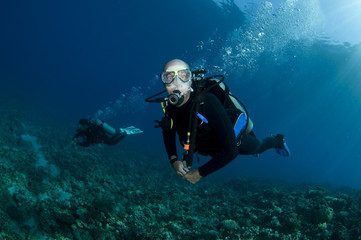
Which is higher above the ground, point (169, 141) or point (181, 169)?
point (169, 141)

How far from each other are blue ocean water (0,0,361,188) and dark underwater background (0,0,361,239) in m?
0.31

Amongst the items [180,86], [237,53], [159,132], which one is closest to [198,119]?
[180,86]

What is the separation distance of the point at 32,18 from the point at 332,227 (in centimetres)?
12279

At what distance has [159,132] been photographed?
62719mm

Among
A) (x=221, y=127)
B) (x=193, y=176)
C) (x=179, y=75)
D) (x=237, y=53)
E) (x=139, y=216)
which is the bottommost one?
(x=139, y=216)

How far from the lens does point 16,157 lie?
7.60 metres

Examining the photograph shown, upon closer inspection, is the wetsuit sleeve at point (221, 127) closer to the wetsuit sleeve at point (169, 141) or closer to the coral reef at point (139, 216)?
the wetsuit sleeve at point (169, 141)

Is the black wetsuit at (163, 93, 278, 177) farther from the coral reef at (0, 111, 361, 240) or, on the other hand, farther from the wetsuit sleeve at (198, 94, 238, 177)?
the coral reef at (0, 111, 361, 240)

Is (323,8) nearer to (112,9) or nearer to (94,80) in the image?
(112,9)

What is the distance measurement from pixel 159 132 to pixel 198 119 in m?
60.3

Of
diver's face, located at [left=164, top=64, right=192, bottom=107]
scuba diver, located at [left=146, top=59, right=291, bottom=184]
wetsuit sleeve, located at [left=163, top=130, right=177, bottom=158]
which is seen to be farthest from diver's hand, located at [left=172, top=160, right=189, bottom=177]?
diver's face, located at [left=164, top=64, right=192, bottom=107]

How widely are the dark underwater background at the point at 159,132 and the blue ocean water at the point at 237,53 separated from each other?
0.31 m

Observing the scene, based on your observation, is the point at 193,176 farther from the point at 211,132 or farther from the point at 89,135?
the point at 89,135

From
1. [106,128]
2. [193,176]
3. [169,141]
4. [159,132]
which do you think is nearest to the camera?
[193,176]
